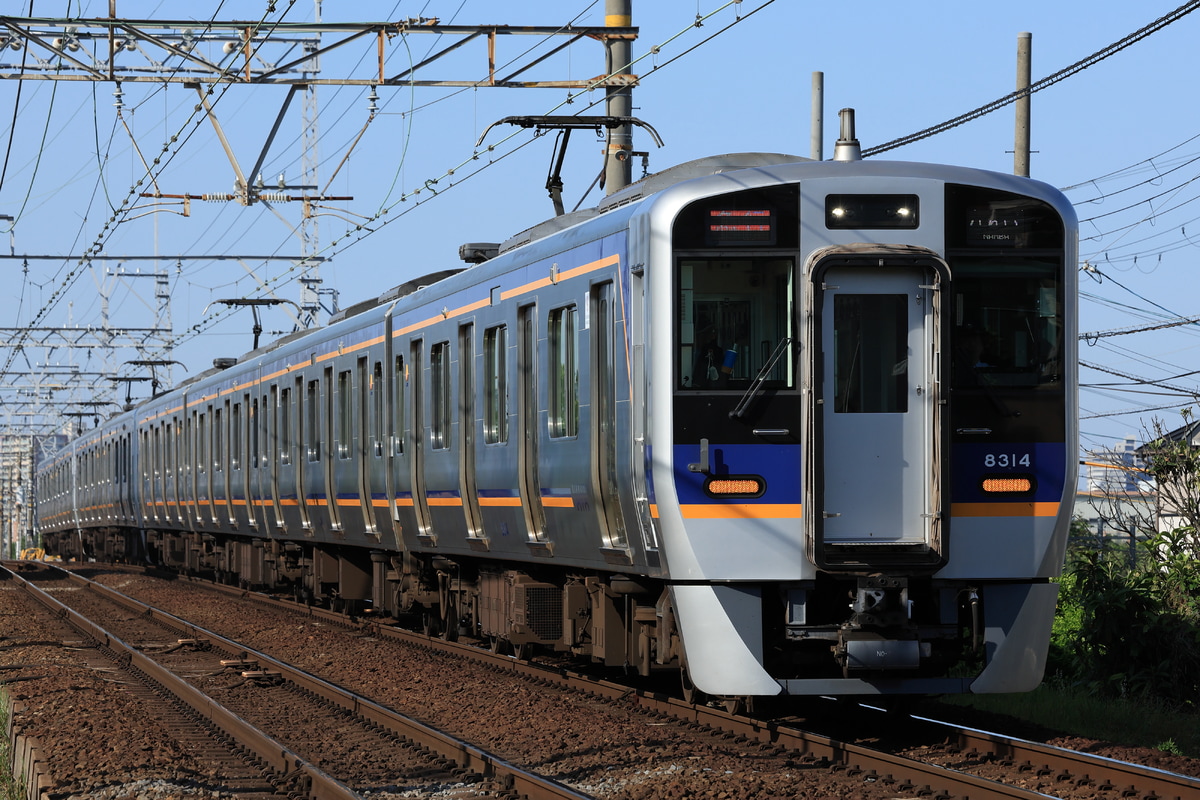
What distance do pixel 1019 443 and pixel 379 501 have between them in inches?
317

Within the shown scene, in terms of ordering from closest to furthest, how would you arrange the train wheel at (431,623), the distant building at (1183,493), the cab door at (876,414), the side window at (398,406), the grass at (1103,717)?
1. the cab door at (876,414)
2. the grass at (1103,717)
3. the distant building at (1183,493)
4. the side window at (398,406)
5. the train wheel at (431,623)

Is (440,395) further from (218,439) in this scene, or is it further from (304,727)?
(218,439)

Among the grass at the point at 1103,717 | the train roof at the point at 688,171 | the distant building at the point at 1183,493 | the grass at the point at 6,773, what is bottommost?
the grass at the point at 6,773

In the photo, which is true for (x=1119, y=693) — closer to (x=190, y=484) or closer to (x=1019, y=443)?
(x=1019, y=443)

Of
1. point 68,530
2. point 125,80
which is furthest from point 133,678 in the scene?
point 68,530

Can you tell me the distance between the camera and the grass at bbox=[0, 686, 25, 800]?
832 centimetres

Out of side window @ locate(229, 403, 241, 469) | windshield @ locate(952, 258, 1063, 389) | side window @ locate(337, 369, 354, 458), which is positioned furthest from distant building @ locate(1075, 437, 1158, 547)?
side window @ locate(229, 403, 241, 469)

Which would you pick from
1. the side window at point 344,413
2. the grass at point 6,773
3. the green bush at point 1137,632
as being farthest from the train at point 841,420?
the side window at point 344,413

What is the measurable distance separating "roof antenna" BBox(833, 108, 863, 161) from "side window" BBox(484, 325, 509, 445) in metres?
2.94

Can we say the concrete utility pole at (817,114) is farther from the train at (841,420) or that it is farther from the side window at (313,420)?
the train at (841,420)

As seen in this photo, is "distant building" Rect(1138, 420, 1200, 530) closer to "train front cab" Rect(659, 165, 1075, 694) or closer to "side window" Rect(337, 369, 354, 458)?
"train front cab" Rect(659, 165, 1075, 694)

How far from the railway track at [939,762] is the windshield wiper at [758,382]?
1.72m

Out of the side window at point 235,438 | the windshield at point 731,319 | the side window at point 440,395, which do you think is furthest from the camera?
the side window at point 235,438

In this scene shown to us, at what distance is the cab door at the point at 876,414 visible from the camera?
828 centimetres
